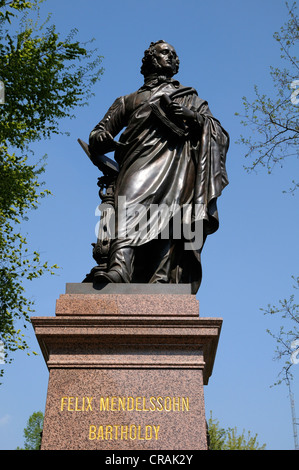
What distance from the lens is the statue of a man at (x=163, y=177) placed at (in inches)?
260

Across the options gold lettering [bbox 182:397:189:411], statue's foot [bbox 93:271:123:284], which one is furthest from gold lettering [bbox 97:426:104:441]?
statue's foot [bbox 93:271:123:284]

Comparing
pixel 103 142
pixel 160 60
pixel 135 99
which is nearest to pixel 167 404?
pixel 103 142

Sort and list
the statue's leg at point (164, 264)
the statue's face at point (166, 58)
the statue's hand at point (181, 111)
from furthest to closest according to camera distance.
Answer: the statue's face at point (166, 58) → the statue's hand at point (181, 111) → the statue's leg at point (164, 264)

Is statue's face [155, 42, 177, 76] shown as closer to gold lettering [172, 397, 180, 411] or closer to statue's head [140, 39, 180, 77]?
statue's head [140, 39, 180, 77]

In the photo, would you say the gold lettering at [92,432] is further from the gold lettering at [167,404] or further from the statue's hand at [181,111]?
the statue's hand at [181,111]

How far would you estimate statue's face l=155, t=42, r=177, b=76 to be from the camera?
7.96m

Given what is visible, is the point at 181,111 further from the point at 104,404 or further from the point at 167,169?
the point at 104,404

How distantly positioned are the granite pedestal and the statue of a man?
1.82ft

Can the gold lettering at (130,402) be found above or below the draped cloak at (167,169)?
below

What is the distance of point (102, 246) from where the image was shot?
21.3 ft

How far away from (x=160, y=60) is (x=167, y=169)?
171 cm

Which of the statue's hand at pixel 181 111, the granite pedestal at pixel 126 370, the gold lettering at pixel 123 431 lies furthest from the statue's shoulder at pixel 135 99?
the gold lettering at pixel 123 431

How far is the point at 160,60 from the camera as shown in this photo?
7.98m
